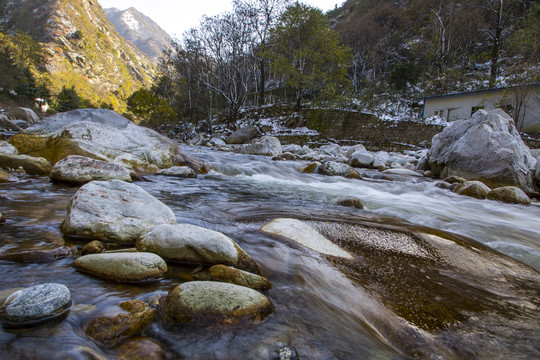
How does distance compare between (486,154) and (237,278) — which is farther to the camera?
(486,154)

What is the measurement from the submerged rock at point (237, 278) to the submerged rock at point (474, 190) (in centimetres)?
628

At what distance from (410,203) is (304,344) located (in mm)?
4913

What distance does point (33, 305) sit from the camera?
1331 mm

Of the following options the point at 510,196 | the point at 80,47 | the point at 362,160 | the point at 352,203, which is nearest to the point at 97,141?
the point at 352,203

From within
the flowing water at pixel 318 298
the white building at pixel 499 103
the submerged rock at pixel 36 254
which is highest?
the white building at pixel 499 103

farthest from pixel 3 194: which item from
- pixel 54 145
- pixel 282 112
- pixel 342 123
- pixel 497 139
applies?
pixel 282 112

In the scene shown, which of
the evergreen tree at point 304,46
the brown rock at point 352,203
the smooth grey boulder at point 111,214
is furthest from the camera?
the evergreen tree at point 304,46

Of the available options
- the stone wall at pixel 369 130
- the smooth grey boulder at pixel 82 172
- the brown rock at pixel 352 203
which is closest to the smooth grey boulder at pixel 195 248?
the smooth grey boulder at pixel 82 172

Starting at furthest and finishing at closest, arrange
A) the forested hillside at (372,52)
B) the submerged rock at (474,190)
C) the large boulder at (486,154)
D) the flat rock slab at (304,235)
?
1. the forested hillside at (372,52)
2. the large boulder at (486,154)
3. the submerged rock at (474,190)
4. the flat rock slab at (304,235)

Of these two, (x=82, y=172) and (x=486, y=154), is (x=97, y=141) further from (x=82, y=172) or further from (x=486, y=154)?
(x=486, y=154)

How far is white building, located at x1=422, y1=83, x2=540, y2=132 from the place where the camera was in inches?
586

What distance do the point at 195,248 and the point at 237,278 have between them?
0.43 m

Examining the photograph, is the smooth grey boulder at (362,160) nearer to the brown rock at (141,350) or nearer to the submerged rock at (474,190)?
the submerged rock at (474,190)

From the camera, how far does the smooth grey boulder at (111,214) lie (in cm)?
238
